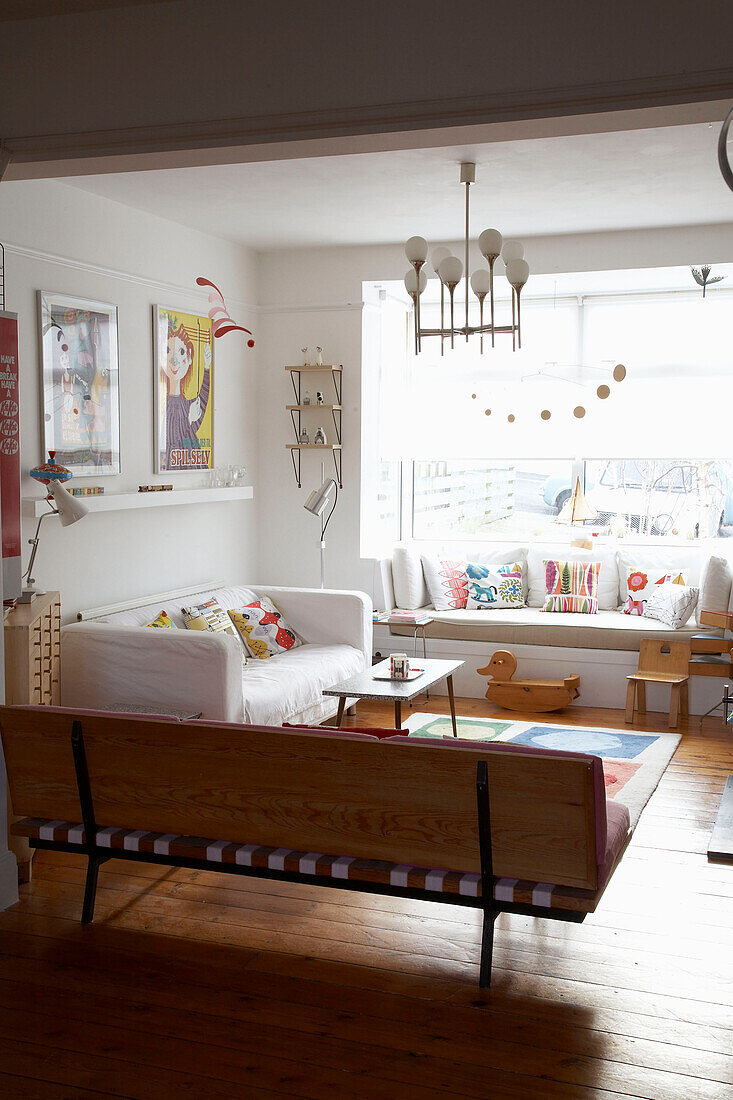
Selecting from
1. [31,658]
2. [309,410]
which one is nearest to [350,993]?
[31,658]

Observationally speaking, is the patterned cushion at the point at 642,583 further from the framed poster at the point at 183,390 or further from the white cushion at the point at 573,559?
the framed poster at the point at 183,390

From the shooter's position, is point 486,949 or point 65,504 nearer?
point 486,949

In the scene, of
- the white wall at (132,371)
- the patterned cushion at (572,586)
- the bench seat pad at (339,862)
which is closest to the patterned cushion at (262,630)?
the white wall at (132,371)

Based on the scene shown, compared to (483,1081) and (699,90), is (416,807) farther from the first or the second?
(699,90)

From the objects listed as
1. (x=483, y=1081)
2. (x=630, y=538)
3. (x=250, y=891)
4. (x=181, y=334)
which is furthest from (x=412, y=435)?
(x=483, y=1081)

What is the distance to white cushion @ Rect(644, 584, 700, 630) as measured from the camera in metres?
6.57

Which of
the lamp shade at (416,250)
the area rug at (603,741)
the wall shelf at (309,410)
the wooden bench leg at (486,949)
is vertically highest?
the lamp shade at (416,250)

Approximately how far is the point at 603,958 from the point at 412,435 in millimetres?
5284

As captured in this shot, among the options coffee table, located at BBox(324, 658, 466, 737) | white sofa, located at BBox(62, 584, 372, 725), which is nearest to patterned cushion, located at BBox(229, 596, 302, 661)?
white sofa, located at BBox(62, 584, 372, 725)

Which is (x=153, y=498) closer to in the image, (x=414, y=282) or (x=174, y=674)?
(x=174, y=674)

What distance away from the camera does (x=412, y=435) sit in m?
8.04

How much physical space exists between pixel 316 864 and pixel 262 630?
297 cm

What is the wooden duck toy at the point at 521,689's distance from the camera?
639 cm

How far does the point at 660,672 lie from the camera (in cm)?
631
